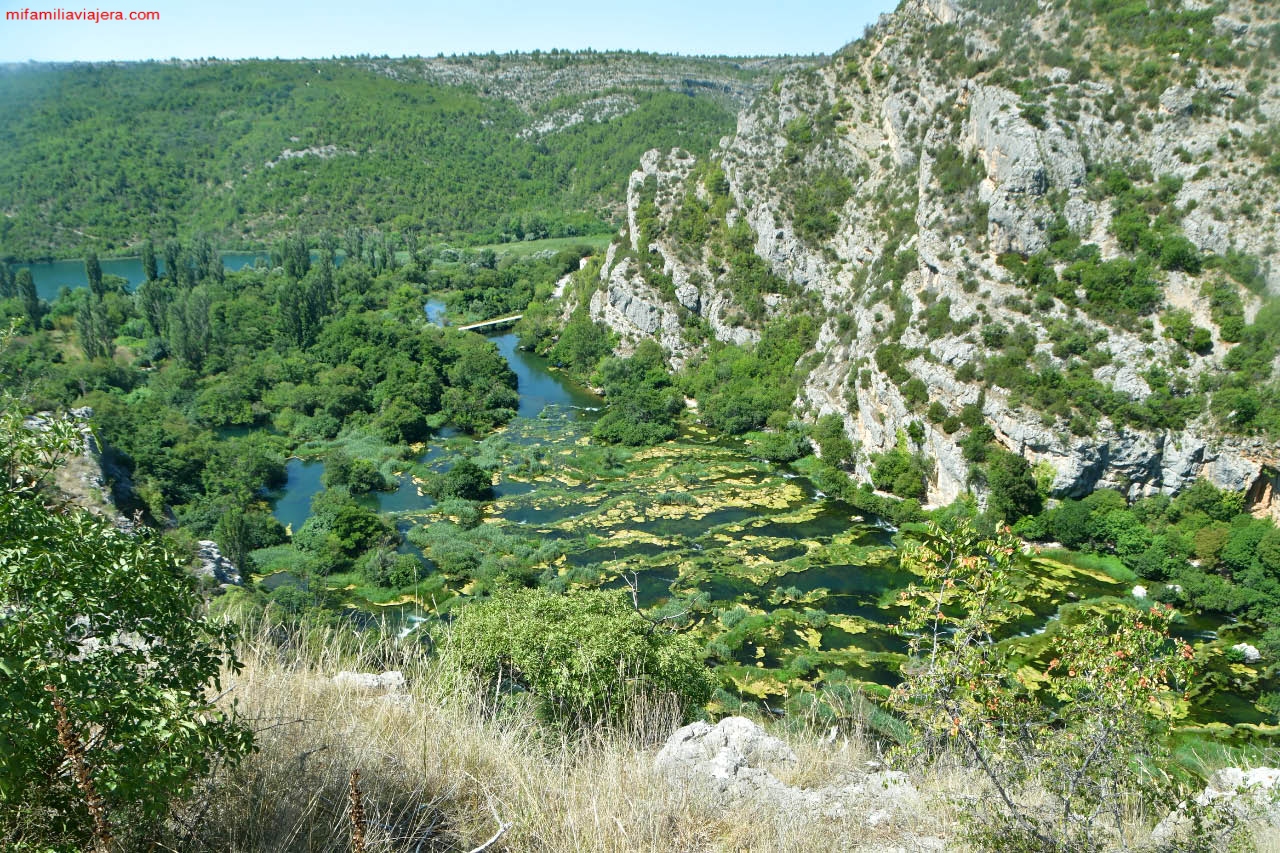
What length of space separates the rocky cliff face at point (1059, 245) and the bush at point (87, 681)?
3851 centimetres

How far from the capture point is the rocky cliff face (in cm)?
3656

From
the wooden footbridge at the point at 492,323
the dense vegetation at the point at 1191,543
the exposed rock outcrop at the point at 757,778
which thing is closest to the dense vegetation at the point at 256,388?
the wooden footbridge at the point at 492,323

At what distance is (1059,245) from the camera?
42.2 metres

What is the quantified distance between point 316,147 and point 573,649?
15139cm

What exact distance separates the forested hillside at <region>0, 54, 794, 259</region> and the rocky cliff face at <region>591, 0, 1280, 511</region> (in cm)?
6472

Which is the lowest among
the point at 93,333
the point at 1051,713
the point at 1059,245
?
the point at 93,333

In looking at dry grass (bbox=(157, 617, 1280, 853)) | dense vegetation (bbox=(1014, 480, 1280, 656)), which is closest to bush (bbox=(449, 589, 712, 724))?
dry grass (bbox=(157, 617, 1280, 853))

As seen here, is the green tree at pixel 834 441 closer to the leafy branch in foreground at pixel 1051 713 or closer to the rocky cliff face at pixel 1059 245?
the rocky cliff face at pixel 1059 245

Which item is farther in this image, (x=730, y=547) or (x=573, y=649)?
(x=730, y=547)

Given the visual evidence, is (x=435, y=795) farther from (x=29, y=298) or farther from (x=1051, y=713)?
(x=29, y=298)

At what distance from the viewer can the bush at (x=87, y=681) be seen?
4.45 m

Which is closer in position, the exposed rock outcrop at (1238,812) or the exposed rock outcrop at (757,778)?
the exposed rock outcrop at (1238,812)

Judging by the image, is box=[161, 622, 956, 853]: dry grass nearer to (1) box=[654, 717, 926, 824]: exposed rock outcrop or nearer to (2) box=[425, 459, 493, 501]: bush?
(1) box=[654, 717, 926, 824]: exposed rock outcrop

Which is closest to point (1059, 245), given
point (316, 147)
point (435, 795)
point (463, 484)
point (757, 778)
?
point (463, 484)
